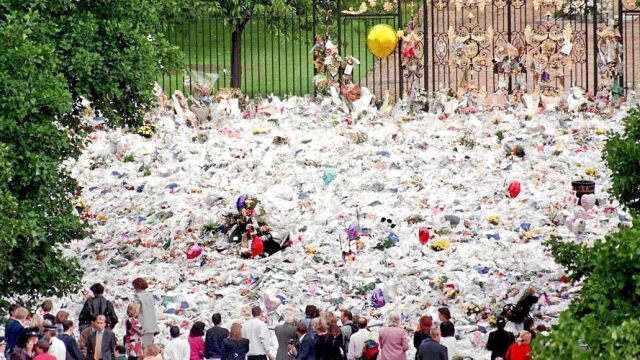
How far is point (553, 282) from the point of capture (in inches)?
805

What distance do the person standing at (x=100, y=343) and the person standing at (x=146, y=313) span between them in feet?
3.62

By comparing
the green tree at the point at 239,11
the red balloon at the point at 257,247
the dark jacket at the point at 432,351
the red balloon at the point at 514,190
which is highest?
the green tree at the point at 239,11

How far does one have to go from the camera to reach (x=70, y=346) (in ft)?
56.1

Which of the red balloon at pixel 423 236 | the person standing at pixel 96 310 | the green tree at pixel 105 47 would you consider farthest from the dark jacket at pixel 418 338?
the green tree at pixel 105 47

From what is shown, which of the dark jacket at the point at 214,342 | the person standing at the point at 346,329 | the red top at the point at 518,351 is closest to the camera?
the red top at the point at 518,351

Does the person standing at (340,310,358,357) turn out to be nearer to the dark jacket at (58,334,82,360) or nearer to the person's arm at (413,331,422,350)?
the person's arm at (413,331,422,350)

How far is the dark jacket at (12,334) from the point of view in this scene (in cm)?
1731

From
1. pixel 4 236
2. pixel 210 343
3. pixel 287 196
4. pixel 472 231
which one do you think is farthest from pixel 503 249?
pixel 4 236

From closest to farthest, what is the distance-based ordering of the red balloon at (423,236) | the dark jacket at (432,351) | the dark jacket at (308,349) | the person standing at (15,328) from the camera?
the dark jacket at (432,351) → the dark jacket at (308,349) → the person standing at (15,328) → the red balloon at (423,236)

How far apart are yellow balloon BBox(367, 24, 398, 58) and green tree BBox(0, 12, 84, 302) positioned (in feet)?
37.8

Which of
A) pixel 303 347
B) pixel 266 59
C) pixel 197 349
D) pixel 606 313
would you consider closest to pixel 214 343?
pixel 197 349

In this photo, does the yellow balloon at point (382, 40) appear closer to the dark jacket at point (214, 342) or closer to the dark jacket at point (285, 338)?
the dark jacket at point (285, 338)

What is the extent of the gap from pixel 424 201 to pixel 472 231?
1.36 metres

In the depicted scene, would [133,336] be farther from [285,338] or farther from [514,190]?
[514,190]
